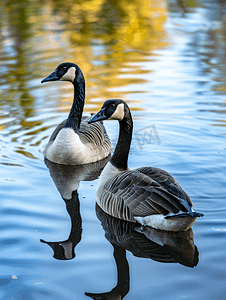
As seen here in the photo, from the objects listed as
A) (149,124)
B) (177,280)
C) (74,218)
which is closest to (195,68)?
(149,124)

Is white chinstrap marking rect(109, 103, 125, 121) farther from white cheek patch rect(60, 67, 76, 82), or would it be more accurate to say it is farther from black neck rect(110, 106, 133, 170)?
white cheek patch rect(60, 67, 76, 82)

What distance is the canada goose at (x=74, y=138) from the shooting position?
26.3ft

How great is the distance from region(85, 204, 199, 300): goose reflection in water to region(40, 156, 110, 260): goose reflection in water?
446mm

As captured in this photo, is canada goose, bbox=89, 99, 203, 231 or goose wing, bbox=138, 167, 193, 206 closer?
canada goose, bbox=89, 99, 203, 231

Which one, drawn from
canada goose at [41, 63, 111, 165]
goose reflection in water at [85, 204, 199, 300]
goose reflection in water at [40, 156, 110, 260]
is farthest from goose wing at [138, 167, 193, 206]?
canada goose at [41, 63, 111, 165]

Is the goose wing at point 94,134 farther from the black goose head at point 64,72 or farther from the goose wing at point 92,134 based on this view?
the black goose head at point 64,72

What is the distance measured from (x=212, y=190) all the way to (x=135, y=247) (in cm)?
213

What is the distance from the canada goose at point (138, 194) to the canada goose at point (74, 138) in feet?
5.29

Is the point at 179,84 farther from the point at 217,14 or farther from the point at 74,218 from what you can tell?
the point at 217,14

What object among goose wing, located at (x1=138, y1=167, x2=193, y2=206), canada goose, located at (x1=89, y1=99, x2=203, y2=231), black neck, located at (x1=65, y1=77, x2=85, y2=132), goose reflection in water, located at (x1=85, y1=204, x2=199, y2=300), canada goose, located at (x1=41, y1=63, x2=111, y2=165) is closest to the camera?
goose reflection in water, located at (x1=85, y1=204, x2=199, y2=300)

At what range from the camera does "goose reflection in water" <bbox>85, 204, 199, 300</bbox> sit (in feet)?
16.4

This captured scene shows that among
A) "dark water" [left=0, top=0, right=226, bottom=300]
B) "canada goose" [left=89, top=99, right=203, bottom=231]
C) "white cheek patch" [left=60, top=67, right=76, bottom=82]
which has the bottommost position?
"dark water" [left=0, top=0, right=226, bottom=300]

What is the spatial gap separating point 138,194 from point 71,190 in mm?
1886

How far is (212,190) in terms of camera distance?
272 inches
